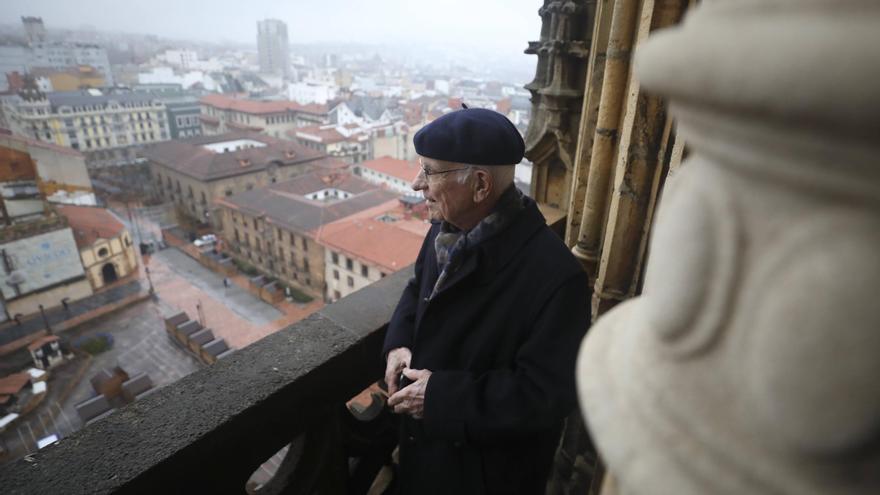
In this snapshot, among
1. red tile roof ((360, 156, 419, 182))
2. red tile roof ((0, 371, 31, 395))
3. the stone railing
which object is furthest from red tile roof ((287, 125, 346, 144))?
the stone railing

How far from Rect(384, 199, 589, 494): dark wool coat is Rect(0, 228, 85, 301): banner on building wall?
82.1 ft

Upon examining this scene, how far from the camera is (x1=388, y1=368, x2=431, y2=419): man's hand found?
145 centimetres

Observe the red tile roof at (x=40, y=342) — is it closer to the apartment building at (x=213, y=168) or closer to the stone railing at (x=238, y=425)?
the apartment building at (x=213, y=168)

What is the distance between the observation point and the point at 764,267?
418mm

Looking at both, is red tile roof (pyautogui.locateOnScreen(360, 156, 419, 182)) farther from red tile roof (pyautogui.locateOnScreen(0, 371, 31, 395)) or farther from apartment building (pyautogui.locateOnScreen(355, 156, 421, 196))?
red tile roof (pyautogui.locateOnScreen(0, 371, 31, 395))

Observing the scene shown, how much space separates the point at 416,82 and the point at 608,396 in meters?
104

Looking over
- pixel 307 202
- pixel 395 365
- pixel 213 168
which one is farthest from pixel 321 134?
pixel 395 365

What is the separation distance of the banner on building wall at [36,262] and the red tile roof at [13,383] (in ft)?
18.2

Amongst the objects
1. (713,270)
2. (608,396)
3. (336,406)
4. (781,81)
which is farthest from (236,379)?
(781,81)

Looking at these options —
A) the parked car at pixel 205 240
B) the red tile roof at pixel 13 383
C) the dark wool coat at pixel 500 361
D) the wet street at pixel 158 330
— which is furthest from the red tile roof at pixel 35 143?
the dark wool coat at pixel 500 361

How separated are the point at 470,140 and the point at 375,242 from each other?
16.9 meters

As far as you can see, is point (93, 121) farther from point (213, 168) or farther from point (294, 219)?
point (294, 219)

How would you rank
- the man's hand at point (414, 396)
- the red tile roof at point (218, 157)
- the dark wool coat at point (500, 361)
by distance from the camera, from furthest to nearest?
the red tile roof at point (218, 157) < the man's hand at point (414, 396) < the dark wool coat at point (500, 361)

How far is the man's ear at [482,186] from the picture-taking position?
1562mm
